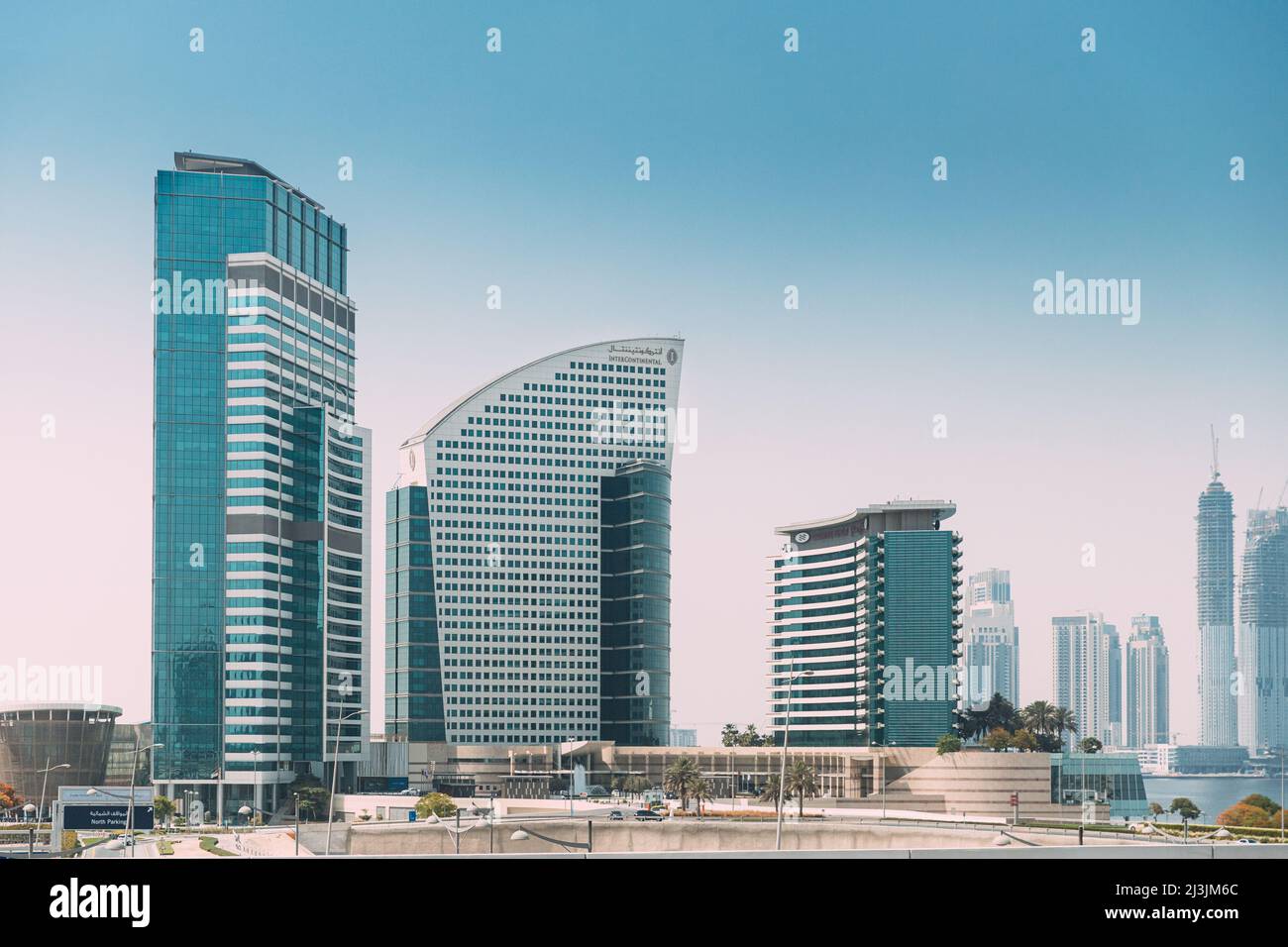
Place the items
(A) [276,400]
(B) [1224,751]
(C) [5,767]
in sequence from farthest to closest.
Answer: (B) [1224,751] < (A) [276,400] < (C) [5,767]

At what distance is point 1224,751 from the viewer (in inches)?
6339

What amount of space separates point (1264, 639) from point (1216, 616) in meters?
13.2

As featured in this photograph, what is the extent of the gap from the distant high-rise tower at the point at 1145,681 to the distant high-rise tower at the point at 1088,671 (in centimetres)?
334

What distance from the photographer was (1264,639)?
14012 centimetres

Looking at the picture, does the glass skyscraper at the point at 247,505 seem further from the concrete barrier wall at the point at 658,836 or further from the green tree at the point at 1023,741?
the green tree at the point at 1023,741

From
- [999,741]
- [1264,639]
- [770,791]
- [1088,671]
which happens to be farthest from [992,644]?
[770,791]

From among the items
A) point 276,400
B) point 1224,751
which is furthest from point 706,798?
point 1224,751

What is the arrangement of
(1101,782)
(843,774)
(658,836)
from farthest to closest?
(843,774) → (1101,782) → (658,836)

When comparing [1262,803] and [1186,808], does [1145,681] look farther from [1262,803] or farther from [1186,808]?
[1262,803]

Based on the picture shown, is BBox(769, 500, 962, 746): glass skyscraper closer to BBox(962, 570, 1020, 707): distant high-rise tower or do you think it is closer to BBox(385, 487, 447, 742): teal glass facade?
BBox(385, 487, 447, 742): teal glass facade

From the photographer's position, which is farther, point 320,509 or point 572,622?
point 572,622

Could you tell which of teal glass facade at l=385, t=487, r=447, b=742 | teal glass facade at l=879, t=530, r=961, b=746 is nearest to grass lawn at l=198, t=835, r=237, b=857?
teal glass facade at l=385, t=487, r=447, b=742
